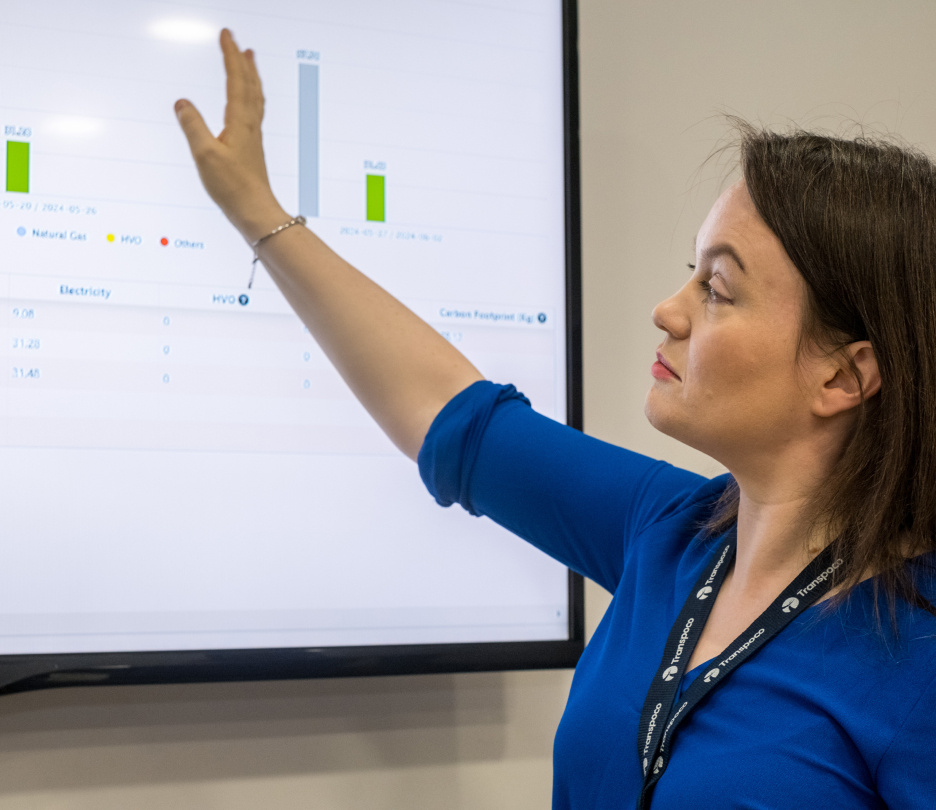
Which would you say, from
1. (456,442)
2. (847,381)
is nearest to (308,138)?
(456,442)

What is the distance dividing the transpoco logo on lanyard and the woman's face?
12 centimetres

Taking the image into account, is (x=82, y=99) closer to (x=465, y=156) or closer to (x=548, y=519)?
(x=465, y=156)

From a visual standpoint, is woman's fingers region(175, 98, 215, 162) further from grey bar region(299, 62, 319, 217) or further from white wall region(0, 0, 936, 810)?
white wall region(0, 0, 936, 810)

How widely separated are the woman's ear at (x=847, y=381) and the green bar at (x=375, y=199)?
656 millimetres

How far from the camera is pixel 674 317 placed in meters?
0.85

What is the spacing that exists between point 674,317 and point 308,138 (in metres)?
0.61

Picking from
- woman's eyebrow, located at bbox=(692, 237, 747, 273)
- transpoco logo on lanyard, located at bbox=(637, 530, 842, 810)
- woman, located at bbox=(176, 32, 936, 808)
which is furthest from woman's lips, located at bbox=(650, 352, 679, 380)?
transpoco logo on lanyard, located at bbox=(637, 530, 842, 810)

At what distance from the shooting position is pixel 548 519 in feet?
3.28

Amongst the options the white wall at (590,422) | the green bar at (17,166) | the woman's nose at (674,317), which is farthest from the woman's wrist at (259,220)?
the white wall at (590,422)

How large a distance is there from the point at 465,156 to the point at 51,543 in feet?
2.43

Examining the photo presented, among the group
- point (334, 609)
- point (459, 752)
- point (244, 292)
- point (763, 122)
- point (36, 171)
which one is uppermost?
point (763, 122)

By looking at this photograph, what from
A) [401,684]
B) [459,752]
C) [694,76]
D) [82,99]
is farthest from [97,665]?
[694,76]

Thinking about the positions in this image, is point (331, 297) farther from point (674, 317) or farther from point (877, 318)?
point (877, 318)

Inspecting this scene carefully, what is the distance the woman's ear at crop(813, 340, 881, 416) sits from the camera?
79cm
